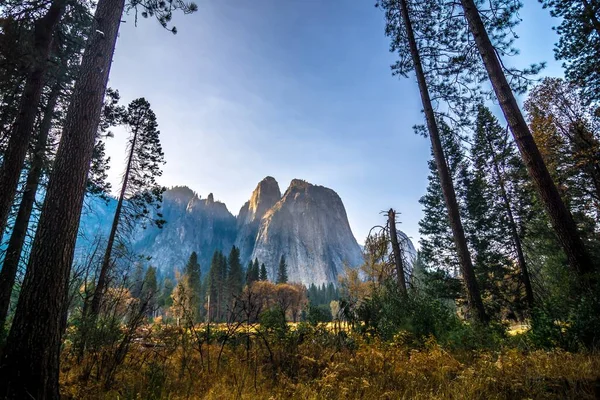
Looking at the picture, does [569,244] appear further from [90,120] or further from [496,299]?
[496,299]

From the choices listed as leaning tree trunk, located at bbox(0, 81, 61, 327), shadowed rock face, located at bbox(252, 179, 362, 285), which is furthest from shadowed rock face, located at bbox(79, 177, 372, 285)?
leaning tree trunk, located at bbox(0, 81, 61, 327)

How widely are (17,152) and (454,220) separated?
33.8 ft

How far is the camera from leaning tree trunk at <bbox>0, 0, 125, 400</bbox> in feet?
9.30

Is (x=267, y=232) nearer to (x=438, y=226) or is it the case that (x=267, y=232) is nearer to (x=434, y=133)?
(x=438, y=226)

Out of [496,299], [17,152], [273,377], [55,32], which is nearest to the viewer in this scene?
[273,377]

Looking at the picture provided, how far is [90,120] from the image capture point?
398cm

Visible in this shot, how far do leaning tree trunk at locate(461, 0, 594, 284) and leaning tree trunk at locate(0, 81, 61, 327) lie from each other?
34.6 feet

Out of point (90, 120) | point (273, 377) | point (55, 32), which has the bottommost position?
point (273, 377)

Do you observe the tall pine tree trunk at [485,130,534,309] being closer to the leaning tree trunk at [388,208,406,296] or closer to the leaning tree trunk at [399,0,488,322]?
the leaning tree trunk at [388,208,406,296]

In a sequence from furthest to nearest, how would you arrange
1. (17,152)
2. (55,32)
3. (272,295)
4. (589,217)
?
1. (272,295)
2. (589,217)
3. (55,32)
4. (17,152)

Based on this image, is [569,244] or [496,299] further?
[496,299]

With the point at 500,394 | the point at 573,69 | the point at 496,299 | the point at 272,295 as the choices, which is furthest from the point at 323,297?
the point at 500,394

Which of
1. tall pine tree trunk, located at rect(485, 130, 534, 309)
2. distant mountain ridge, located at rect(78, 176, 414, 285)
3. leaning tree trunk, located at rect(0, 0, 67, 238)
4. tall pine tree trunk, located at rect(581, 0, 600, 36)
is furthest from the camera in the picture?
distant mountain ridge, located at rect(78, 176, 414, 285)

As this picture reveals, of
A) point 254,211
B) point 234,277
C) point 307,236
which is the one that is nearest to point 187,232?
point 254,211
